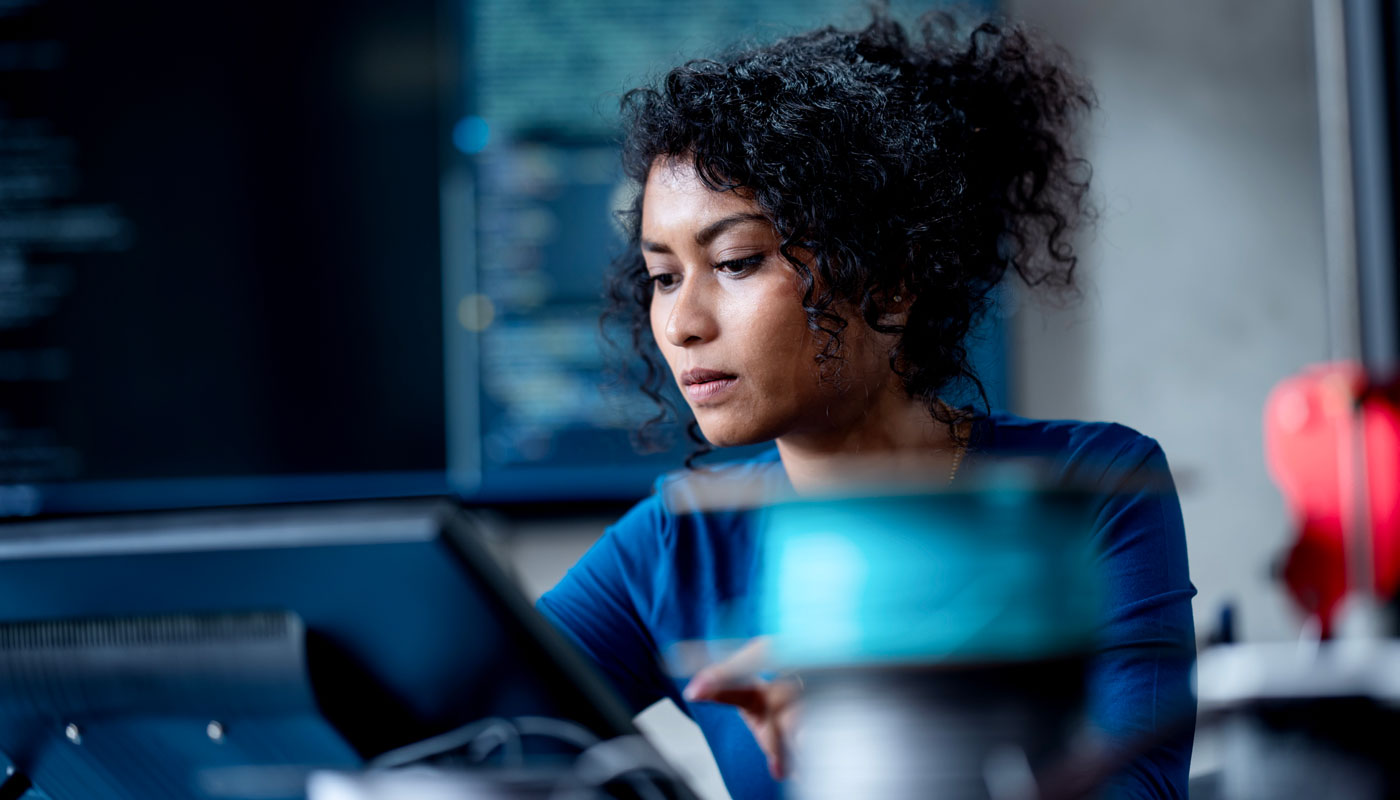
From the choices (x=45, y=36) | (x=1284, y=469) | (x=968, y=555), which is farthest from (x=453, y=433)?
(x=968, y=555)

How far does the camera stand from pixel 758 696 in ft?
1.91

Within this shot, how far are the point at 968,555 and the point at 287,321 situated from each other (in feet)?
6.58

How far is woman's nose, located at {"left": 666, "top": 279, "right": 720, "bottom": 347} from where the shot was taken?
3.25 ft

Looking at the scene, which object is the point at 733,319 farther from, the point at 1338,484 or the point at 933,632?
the point at 1338,484

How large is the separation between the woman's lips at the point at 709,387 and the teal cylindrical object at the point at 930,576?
57cm

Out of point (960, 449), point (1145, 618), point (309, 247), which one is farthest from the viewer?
point (309, 247)

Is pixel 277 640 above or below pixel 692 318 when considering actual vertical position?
below

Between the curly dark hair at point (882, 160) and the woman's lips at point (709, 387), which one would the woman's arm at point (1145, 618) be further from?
the woman's lips at point (709, 387)

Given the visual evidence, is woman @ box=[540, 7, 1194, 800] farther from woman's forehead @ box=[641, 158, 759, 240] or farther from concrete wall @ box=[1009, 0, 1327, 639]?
concrete wall @ box=[1009, 0, 1327, 639]

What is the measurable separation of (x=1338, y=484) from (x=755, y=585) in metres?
1.25

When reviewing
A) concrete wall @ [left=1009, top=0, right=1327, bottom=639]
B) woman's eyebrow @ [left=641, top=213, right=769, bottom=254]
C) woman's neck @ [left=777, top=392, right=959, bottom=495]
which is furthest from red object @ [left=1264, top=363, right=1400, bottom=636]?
woman's eyebrow @ [left=641, top=213, right=769, bottom=254]

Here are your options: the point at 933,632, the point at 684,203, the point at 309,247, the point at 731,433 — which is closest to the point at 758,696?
the point at 933,632

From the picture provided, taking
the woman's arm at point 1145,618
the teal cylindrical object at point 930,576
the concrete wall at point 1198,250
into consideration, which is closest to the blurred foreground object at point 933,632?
the teal cylindrical object at point 930,576

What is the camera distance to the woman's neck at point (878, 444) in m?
1.09
